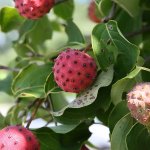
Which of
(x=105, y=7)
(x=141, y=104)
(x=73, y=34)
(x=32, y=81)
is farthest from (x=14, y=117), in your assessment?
(x=141, y=104)

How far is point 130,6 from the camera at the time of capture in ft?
4.82

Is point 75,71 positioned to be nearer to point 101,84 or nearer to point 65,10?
point 101,84

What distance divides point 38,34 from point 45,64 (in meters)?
0.41

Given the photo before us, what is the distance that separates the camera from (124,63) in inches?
51.4

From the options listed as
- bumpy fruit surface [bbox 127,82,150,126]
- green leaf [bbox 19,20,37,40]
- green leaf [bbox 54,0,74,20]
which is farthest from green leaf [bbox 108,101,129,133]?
green leaf [bbox 54,0,74,20]

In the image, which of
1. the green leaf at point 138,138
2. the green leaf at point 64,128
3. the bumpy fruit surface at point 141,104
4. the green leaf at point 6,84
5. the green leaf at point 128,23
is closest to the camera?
the bumpy fruit surface at point 141,104

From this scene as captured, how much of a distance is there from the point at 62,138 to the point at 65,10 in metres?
0.57

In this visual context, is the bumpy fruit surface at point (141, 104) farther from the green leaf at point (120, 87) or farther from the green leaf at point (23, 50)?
the green leaf at point (23, 50)

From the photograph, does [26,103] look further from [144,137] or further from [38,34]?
[144,137]

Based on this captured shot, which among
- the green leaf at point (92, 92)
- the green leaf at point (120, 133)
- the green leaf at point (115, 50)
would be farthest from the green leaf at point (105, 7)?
the green leaf at point (120, 133)

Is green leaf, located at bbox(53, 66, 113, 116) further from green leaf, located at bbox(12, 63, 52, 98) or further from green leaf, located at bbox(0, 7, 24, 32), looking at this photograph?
green leaf, located at bbox(0, 7, 24, 32)

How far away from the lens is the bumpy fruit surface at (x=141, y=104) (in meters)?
1.15

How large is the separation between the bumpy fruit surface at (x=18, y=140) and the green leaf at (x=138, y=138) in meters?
0.23

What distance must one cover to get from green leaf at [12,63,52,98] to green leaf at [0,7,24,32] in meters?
0.27
